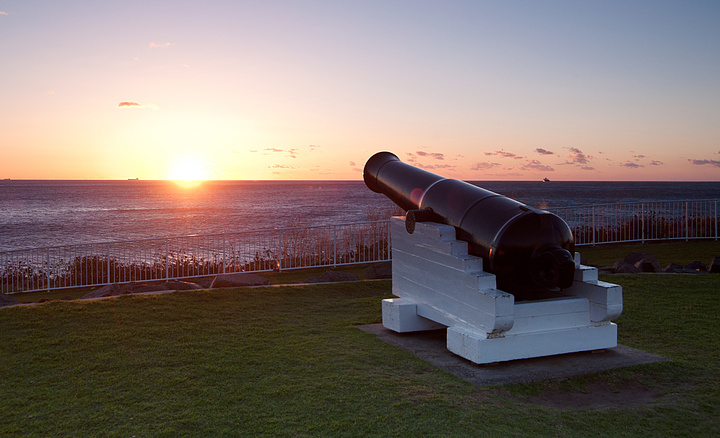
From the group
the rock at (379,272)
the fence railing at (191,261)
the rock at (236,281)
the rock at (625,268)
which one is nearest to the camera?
the rock at (236,281)

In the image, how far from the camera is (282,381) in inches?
161

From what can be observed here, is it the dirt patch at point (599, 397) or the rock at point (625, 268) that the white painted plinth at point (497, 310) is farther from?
the rock at point (625, 268)

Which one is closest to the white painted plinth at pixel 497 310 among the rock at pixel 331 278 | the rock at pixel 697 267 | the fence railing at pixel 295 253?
the rock at pixel 331 278

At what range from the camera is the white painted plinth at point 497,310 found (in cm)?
446

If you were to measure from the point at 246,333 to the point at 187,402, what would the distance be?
1.96 metres

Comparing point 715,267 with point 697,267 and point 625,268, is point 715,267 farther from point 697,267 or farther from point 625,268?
point 625,268

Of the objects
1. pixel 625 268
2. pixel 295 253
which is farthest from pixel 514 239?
pixel 295 253

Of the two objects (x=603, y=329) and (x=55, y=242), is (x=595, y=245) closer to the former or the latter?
(x=603, y=329)

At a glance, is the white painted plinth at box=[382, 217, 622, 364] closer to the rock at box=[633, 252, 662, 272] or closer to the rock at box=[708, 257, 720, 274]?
the rock at box=[633, 252, 662, 272]

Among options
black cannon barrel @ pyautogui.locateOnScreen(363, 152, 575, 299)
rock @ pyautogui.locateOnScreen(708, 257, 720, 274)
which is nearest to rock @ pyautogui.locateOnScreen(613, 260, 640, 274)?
rock @ pyautogui.locateOnScreen(708, 257, 720, 274)

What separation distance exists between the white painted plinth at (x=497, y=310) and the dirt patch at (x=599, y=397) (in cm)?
57

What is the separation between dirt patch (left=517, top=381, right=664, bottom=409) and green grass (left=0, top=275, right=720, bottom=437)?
5 cm

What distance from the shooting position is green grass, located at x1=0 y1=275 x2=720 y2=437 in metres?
3.34

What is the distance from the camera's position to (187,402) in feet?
12.2
